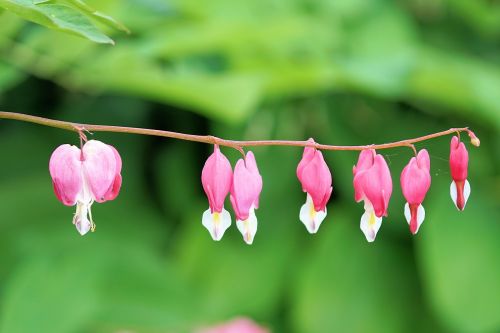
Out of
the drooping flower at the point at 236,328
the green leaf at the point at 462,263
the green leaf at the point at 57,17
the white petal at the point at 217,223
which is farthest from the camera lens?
the green leaf at the point at 462,263

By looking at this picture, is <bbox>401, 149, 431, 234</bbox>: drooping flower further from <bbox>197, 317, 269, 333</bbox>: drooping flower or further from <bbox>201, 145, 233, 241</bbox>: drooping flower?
<bbox>197, 317, 269, 333</bbox>: drooping flower

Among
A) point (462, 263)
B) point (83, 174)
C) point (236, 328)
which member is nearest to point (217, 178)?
point (83, 174)

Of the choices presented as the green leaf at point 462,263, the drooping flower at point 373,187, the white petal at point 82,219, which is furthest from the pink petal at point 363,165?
the green leaf at point 462,263

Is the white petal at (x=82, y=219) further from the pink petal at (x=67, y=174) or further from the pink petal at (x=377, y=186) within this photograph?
the pink petal at (x=377, y=186)

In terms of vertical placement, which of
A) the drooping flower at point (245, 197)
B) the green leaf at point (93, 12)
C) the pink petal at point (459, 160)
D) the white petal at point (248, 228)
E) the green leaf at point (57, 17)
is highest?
the green leaf at point (93, 12)

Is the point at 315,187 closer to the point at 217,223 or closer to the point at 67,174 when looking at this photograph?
the point at 217,223

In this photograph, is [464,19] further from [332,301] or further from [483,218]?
[332,301]

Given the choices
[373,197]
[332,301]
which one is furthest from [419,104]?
[373,197]
